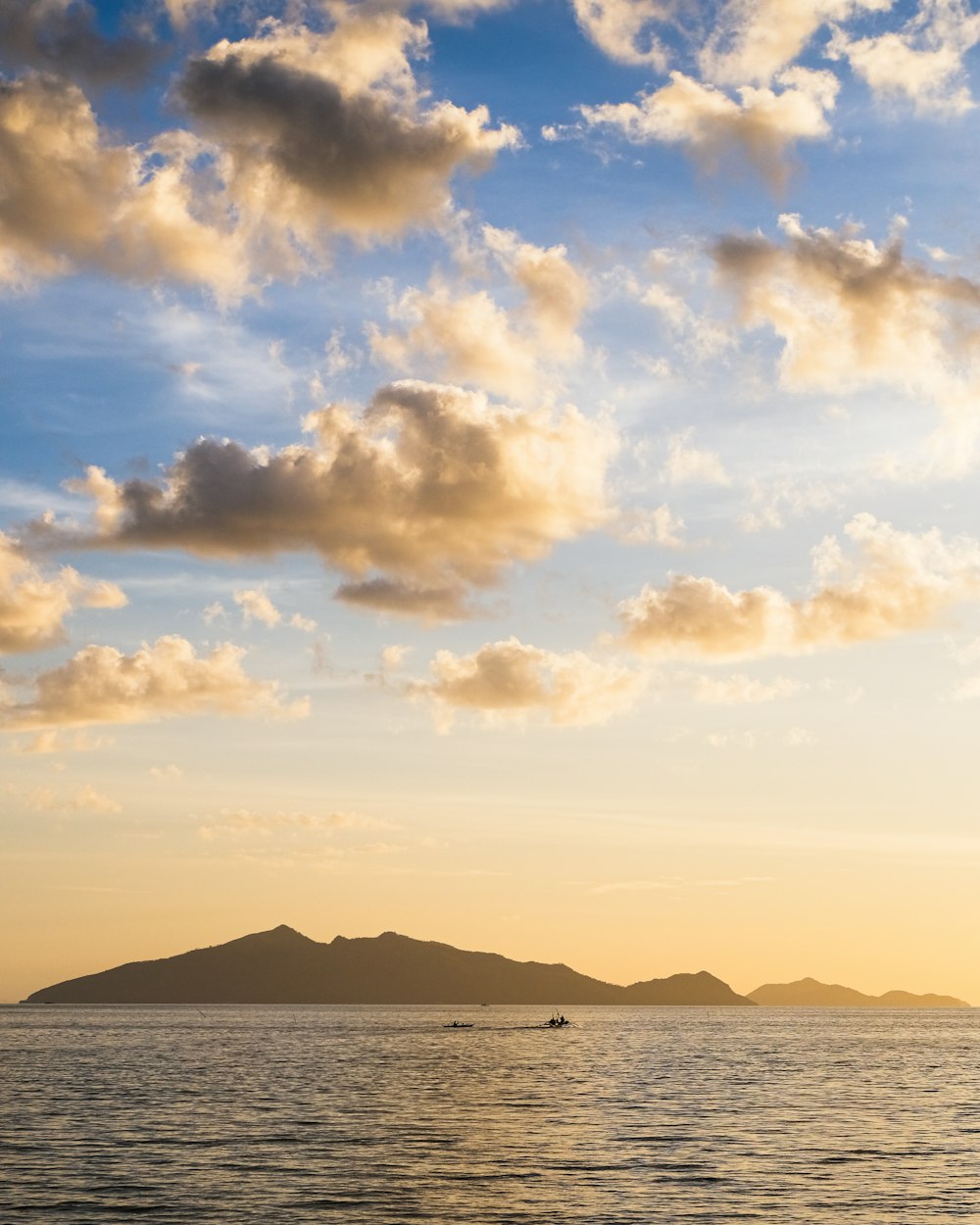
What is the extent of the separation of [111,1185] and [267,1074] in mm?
91776

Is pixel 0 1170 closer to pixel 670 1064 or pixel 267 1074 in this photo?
pixel 267 1074

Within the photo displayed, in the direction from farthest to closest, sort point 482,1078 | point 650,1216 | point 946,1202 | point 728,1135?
point 482,1078
point 728,1135
point 946,1202
point 650,1216

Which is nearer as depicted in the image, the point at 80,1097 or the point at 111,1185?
the point at 111,1185

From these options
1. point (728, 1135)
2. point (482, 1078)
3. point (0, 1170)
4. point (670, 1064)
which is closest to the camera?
point (0, 1170)

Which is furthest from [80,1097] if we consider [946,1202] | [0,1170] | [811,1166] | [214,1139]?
[946,1202]

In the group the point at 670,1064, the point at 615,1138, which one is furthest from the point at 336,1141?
the point at 670,1064

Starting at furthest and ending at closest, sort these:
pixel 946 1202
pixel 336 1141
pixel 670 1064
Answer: pixel 670 1064, pixel 336 1141, pixel 946 1202

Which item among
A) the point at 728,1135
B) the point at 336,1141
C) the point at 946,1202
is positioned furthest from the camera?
the point at 728,1135

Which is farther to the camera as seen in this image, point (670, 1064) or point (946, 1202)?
point (670, 1064)

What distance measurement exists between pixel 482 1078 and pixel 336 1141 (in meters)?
66.5

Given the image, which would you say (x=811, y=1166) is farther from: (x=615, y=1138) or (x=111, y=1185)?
(x=111, y=1185)

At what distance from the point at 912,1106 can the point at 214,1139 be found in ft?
211

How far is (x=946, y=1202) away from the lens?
2603 inches

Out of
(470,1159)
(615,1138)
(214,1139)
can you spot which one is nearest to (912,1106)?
→ (615,1138)
